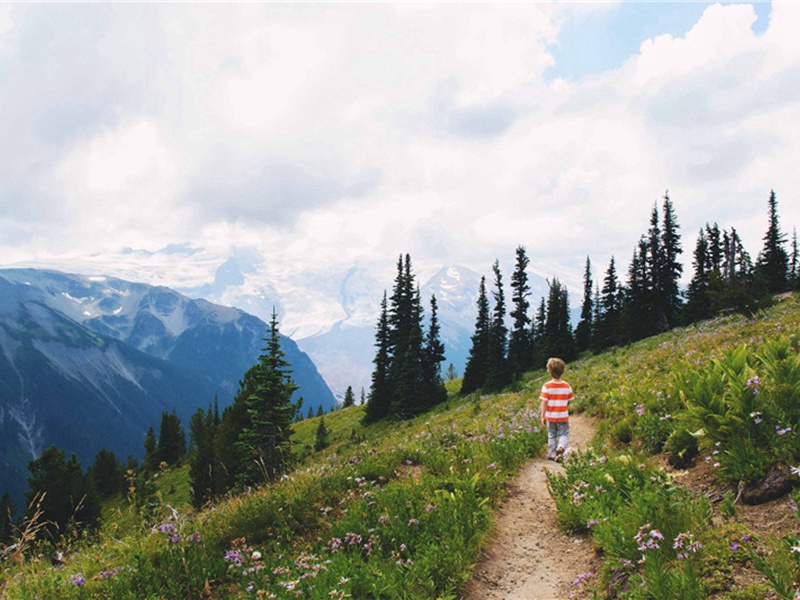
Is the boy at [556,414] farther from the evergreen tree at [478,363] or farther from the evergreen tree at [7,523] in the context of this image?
the evergreen tree at [478,363]

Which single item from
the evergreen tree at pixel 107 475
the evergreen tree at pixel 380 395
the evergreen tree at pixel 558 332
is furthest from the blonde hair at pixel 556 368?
the evergreen tree at pixel 107 475

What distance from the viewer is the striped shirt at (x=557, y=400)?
966 centimetres

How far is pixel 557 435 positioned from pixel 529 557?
177 inches

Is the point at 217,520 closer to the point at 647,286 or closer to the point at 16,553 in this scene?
the point at 16,553

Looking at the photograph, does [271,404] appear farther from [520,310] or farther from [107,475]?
[107,475]

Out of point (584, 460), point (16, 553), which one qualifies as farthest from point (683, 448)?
point (16, 553)

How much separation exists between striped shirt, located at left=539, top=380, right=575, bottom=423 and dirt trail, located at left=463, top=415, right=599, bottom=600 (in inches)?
89.6

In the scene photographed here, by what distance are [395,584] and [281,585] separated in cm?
122

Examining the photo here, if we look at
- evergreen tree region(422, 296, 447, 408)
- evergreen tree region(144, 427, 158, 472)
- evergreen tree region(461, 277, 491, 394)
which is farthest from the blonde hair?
evergreen tree region(144, 427, 158, 472)

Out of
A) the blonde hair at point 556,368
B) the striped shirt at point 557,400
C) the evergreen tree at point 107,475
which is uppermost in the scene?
the blonde hair at point 556,368

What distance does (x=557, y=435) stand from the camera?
9922 millimetres

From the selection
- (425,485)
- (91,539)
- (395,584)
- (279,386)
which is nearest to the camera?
(395,584)

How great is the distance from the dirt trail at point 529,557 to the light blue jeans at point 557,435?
2.17m

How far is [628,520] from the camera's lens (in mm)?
4977
